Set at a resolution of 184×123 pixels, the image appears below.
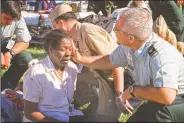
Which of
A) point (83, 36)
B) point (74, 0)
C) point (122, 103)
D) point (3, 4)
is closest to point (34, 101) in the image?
point (122, 103)

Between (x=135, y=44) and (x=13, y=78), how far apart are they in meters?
2.34

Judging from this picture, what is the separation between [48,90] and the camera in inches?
140

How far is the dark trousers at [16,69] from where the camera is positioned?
207 inches

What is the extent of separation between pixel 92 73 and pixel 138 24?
59.9 inches

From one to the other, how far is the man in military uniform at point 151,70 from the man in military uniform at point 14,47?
183 centimetres

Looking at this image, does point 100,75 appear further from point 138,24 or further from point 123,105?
point 138,24

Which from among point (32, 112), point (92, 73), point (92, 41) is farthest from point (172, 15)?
point (32, 112)

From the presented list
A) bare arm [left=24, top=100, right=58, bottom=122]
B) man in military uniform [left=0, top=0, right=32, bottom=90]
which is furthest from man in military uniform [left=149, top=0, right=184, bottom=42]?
bare arm [left=24, top=100, right=58, bottom=122]

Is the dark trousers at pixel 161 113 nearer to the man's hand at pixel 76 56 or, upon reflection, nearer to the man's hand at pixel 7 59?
the man's hand at pixel 76 56

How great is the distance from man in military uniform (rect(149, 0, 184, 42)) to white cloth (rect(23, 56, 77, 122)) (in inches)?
130

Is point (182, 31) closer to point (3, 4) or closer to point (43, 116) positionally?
point (3, 4)

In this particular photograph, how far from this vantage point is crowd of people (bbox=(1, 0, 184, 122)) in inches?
129

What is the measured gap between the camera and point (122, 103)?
3736mm

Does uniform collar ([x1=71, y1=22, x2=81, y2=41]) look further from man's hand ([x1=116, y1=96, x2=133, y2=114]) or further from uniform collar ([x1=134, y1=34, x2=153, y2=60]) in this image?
uniform collar ([x1=134, y1=34, x2=153, y2=60])
